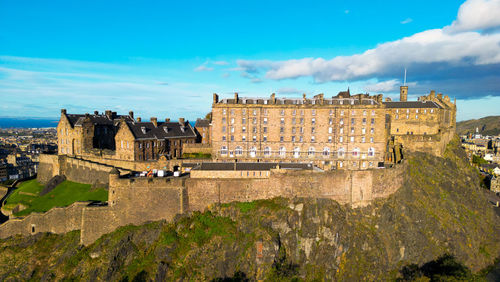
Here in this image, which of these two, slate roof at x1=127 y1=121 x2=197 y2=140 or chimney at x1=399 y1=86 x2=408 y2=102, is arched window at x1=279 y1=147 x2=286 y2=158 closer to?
slate roof at x1=127 y1=121 x2=197 y2=140

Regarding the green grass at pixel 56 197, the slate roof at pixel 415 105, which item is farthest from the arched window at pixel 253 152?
the slate roof at pixel 415 105

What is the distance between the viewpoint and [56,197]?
47.7 meters

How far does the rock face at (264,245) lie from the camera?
117ft

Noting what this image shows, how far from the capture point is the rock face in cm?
3562

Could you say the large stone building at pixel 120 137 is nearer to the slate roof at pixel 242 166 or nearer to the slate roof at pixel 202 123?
the slate roof at pixel 202 123

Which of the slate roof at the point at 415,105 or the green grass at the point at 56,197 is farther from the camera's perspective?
the slate roof at the point at 415,105

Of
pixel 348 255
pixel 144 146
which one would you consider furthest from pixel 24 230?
pixel 348 255

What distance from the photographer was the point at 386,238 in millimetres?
43406

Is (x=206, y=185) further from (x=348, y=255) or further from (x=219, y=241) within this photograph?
(x=348, y=255)

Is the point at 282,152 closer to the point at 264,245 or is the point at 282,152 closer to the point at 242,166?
the point at 242,166

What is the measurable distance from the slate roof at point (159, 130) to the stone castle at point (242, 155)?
8.9 inches

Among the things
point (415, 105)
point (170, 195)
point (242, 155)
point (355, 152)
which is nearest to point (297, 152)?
point (242, 155)

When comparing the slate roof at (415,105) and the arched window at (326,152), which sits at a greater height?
the slate roof at (415,105)

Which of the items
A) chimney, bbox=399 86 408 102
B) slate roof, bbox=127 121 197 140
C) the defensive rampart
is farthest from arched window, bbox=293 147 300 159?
chimney, bbox=399 86 408 102
